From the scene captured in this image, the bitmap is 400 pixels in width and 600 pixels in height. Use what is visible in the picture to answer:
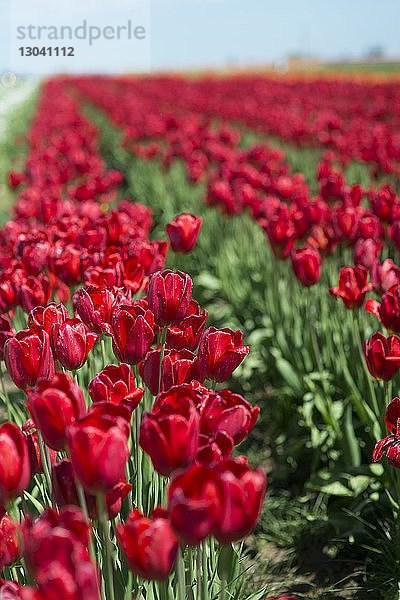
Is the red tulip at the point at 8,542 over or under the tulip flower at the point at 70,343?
under

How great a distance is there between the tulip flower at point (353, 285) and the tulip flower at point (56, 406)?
3.77 feet

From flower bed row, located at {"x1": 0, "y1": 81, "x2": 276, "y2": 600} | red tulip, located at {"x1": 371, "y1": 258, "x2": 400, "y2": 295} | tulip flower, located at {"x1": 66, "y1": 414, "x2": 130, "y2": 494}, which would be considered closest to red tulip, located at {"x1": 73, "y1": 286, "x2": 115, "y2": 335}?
flower bed row, located at {"x1": 0, "y1": 81, "x2": 276, "y2": 600}

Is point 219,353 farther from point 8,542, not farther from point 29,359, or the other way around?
point 8,542

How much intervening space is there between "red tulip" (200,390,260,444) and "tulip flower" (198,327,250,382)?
19 centimetres

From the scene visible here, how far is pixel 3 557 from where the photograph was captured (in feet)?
3.60

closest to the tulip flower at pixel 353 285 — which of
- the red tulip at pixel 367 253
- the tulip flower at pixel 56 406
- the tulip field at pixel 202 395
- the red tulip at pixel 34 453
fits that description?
the tulip field at pixel 202 395

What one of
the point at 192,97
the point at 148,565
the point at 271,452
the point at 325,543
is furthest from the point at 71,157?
the point at 192,97

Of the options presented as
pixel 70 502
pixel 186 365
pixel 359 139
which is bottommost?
pixel 70 502

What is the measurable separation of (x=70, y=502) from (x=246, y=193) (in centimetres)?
290

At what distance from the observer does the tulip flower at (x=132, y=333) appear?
1.33m

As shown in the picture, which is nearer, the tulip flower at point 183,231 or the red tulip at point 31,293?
the red tulip at point 31,293

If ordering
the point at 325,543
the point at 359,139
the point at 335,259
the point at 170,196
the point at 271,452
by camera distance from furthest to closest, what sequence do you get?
the point at 170,196 < the point at 359,139 < the point at 335,259 < the point at 271,452 < the point at 325,543

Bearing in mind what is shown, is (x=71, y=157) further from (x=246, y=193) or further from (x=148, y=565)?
(x=148, y=565)

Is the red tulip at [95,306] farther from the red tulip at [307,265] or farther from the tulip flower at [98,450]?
the red tulip at [307,265]
